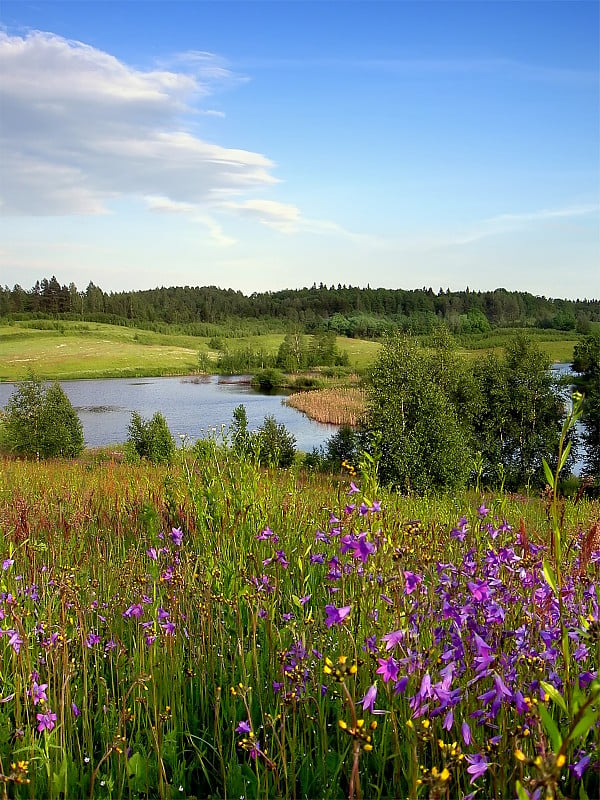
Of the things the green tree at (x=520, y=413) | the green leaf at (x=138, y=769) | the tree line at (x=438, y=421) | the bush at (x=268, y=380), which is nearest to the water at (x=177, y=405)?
the bush at (x=268, y=380)

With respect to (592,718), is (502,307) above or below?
above

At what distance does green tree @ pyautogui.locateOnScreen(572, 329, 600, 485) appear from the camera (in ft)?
110

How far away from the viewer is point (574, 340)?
9588 centimetres

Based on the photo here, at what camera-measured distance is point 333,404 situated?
61.0m

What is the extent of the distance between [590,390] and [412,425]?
1239 cm

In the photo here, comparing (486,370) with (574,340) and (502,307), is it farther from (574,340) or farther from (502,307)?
(502,307)

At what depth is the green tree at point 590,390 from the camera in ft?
110

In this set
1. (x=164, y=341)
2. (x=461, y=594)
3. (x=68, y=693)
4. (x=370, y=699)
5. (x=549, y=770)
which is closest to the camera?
(x=549, y=770)

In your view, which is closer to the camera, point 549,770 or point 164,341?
point 549,770

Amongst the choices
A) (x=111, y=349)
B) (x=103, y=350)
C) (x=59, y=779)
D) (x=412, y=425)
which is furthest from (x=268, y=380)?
(x=59, y=779)

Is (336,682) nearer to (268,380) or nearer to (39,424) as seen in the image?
(39,424)

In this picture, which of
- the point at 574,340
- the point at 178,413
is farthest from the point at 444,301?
the point at 178,413

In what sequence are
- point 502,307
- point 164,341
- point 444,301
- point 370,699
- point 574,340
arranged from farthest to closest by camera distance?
1. point 444,301
2. point 502,307
3. point 164,341
4. point 574,340
5. point 370,699

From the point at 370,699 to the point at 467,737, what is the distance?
28cm
